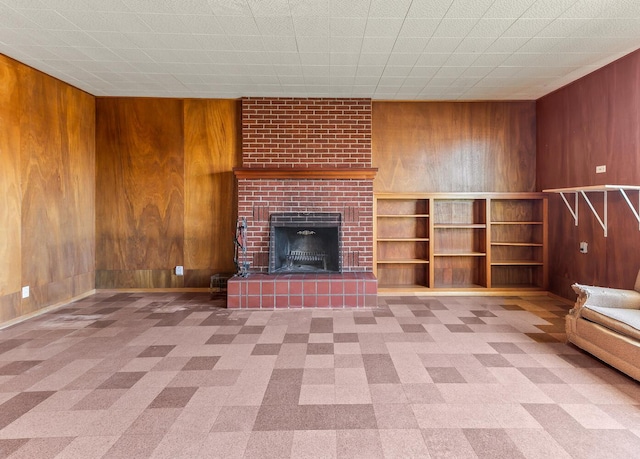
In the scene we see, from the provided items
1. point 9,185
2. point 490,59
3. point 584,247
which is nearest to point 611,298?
point 584,247

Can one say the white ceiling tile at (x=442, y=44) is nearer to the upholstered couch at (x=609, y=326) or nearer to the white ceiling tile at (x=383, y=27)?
the white ceiling tile at (x=383, y=27)

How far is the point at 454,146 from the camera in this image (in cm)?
466

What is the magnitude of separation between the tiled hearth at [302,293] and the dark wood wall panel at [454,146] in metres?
1.53

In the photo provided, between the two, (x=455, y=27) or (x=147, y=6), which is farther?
(x=455, y=27)

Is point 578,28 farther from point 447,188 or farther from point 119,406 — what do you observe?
point 119,406

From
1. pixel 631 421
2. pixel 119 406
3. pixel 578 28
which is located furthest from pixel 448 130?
pixel 119 406

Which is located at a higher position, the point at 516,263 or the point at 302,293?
the point at 516,263

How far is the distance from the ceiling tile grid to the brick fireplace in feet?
1.03

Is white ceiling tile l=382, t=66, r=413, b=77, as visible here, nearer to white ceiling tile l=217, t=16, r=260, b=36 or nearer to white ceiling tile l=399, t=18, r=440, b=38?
white ceiling tile l=399, t=18, r=440, b=38

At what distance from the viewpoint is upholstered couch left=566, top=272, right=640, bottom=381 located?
7.13 ft

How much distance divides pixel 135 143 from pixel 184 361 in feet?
10.9

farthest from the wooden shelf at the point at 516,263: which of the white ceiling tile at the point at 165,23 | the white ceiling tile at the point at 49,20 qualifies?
the white ceiling tile at the point at 49,20

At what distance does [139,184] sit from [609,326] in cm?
513

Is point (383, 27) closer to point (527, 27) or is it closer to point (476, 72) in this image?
point (527, 27)
